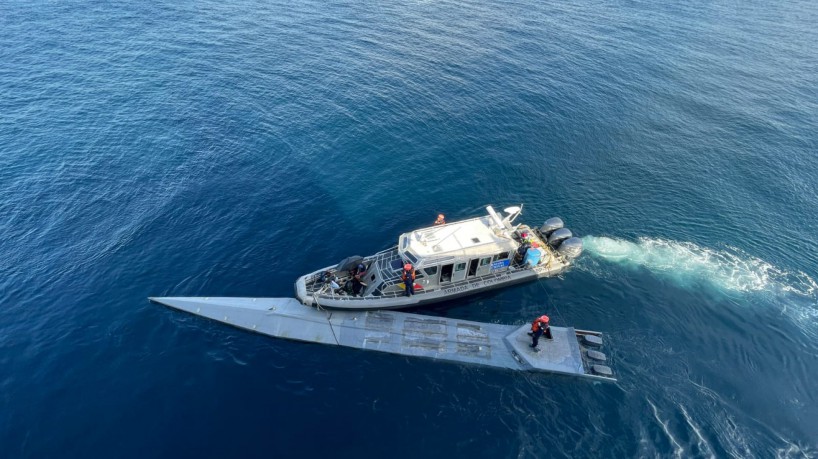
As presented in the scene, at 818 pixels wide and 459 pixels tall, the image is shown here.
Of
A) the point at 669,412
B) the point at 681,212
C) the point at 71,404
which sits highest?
the point at 681,212

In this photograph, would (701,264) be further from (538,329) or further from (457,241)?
(457,241)

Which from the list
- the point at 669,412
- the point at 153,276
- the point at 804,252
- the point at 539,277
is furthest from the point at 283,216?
the point at 804,252

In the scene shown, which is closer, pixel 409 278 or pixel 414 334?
pixel 414 334

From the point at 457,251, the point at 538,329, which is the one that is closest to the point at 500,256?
the point at 457,251

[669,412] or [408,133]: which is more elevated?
[408,133]

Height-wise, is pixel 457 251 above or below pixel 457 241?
below

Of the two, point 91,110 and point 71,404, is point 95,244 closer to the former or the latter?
point 71,404

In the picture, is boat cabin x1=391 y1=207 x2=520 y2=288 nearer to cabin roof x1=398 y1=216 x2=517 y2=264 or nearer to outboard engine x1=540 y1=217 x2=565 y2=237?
cabin roof x1=398 y1=216 x2=517 y2=264
